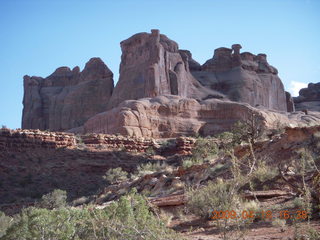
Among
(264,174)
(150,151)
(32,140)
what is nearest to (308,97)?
(150,151)

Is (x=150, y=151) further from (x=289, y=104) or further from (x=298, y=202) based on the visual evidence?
(x=289, y=104)

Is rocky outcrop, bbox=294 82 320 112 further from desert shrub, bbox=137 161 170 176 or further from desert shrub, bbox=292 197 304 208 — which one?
desert shrub, bbox=292 197 304 208

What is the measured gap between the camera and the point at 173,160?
3166 cm

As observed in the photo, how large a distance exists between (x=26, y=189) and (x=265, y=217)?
2180 centimetres

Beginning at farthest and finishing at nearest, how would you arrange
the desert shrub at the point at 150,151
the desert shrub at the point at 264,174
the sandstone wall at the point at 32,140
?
1. the desert shrub at the point at 150,151
2. the sandstone wall at the point at 32,140
3. the desert shrub at the point at 264,174

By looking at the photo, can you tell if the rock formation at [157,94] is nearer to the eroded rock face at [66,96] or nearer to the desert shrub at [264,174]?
the eroded rock face at [66,96]

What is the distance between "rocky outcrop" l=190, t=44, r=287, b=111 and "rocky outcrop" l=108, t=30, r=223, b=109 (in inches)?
193

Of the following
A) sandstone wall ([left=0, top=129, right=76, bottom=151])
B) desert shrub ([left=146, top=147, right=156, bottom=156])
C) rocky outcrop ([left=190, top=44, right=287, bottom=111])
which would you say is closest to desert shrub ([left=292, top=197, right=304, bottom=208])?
desert shrub ([left=146, top=147, right=156, bottom=156])

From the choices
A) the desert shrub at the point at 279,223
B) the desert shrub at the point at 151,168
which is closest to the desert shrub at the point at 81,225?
the desert shrub at the point at 279,223

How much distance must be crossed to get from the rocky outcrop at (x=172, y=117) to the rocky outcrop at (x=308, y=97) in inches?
1059

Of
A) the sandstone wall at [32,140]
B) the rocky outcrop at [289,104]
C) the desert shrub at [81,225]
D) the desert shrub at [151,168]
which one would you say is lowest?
the desert shrub at [81,225]

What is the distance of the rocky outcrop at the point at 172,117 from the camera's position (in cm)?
4341

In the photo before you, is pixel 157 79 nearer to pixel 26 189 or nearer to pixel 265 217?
pixel 26 189

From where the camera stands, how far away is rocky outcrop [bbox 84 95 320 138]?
142ft
